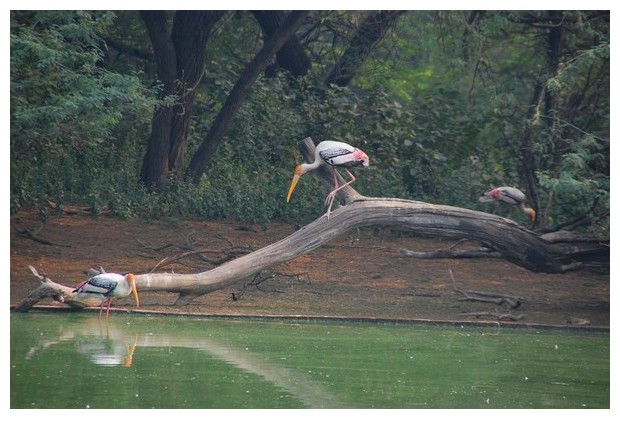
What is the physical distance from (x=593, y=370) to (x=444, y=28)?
33.0 ft

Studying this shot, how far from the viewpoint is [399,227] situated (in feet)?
41.7

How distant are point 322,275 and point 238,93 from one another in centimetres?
417

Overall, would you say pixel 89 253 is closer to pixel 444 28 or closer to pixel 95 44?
pixel 95 44

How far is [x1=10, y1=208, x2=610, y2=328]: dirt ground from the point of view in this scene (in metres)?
13.8

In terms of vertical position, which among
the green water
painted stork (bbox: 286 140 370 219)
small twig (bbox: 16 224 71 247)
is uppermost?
painted stork (bbox: 286 140 370 219)

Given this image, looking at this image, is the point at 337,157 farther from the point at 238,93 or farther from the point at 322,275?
the point at 238,93

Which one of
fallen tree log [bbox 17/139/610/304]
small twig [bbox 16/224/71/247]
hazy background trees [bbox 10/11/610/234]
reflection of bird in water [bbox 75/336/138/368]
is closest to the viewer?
reflection of bird in water [bbox 75/336/138/368]

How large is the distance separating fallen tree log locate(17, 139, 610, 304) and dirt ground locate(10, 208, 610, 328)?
80 cm

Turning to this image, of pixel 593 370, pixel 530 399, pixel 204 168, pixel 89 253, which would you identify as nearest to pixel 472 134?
pixel 204 168

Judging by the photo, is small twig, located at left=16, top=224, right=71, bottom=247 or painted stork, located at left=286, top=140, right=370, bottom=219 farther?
small twig, located at left=16, top=224, right=71, bottom=247

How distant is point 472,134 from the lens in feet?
64.6

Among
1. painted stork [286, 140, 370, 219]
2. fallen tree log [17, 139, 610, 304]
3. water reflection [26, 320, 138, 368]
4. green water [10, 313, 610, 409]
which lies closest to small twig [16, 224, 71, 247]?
green water [10, 313, 610, 409]

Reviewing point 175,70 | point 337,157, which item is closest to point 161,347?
point 337,157

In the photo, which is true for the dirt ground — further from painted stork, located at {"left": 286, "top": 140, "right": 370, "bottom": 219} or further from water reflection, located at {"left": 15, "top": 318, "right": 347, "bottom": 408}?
painted stork, located at {"left": 286, "top": 140, "right": 370, "bottom": 219}
